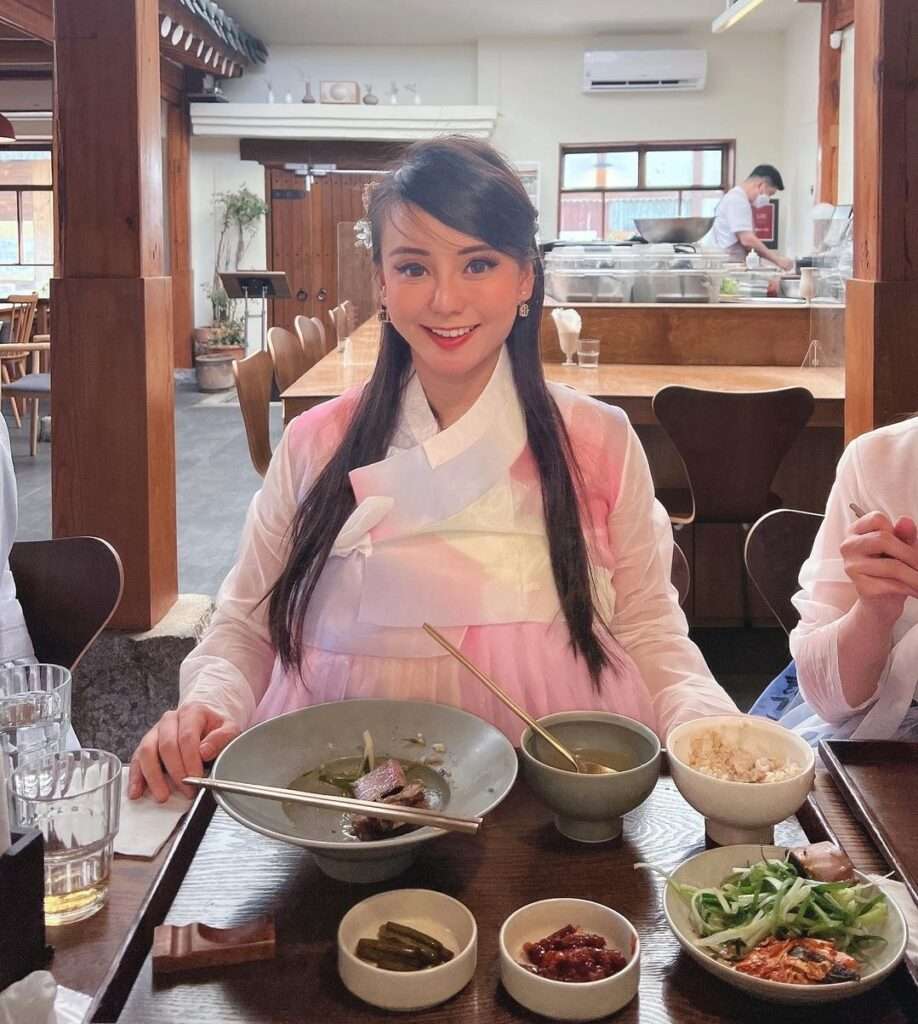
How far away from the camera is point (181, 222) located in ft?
39.2

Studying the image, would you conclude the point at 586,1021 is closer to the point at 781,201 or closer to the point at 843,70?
the point at 843,70

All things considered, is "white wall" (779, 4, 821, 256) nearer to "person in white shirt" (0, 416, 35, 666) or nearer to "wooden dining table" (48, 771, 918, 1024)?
"person in white shirt" (0, 416, 35, 666)

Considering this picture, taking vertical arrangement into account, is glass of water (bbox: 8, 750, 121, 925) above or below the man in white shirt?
below

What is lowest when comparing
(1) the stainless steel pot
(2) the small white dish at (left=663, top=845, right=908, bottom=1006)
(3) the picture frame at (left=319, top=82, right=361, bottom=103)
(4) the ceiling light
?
(2) the small white dish at (left=663, top=845, right=908, bottom=1006)

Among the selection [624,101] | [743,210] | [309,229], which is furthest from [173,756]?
[309,229]

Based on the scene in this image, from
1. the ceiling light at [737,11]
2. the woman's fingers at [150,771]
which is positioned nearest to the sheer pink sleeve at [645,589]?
the woman's fingers at [150,771]

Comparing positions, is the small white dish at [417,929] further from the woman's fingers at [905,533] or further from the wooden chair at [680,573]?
the wooden chair at [680,573]

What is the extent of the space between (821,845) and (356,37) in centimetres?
1165

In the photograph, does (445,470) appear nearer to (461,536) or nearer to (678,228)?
(461,536)

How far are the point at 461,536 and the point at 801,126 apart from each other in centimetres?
1009

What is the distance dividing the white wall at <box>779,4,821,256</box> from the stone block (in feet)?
27.2

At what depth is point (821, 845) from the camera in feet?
3.24

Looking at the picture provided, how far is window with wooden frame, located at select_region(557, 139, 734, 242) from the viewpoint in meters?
11.6

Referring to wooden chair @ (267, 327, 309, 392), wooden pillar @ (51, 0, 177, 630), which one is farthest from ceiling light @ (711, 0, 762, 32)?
wooden pillar @ (51, 0, 177, 630)
